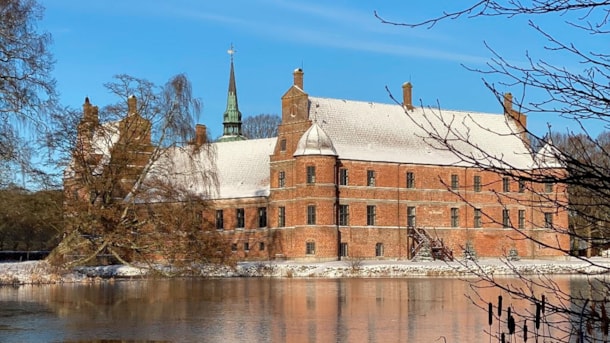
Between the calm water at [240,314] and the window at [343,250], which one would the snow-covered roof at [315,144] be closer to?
the window at [343,250]

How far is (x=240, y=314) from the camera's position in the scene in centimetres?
1931

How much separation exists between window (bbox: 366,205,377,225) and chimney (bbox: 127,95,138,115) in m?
19.1

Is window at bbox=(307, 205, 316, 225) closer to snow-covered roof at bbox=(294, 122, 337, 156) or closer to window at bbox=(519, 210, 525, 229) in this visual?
snow-covered roof at bbox=(294, 122, 337, 156)

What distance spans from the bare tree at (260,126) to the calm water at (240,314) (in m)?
61.3

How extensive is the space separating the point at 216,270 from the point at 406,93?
85.6 feet

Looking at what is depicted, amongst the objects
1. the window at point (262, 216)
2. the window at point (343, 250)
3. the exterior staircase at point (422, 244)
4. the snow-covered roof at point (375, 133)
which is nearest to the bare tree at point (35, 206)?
the window at point (262, 216)

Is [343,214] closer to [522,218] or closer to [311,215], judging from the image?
[311,215]

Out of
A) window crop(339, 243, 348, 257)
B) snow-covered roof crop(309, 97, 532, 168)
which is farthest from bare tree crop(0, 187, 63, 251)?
snow-covered roof crop(309, 97, 532, 168)

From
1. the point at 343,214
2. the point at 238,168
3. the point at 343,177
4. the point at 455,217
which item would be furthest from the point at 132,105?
the point at 455,217

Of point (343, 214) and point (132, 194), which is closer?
point (132, 194)

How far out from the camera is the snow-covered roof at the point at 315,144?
48875 millimetres

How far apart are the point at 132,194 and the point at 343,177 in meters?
17.1

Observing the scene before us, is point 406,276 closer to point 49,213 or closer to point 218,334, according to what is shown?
point 49,213

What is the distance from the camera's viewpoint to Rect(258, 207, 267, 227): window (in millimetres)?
53594
